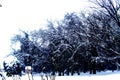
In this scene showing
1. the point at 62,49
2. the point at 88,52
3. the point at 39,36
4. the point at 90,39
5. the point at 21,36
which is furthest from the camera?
the point at 21,36

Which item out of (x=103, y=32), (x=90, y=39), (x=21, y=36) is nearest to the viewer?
(x=103, y=32)

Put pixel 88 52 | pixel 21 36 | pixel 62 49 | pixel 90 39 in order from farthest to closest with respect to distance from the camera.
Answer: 1. pixel 21 36
2. pixel 62 49
3. pixel 88 52
4. pixel 90 39

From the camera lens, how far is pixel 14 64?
79.2 metres

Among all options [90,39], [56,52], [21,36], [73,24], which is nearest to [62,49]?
[56,52]

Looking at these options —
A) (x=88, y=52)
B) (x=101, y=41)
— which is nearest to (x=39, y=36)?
(x=88, y=52)

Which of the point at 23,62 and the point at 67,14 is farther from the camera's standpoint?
the point at 23,62

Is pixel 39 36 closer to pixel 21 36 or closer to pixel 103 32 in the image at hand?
pixel 21 36

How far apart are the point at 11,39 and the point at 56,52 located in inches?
687

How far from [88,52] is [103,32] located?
11.1 m

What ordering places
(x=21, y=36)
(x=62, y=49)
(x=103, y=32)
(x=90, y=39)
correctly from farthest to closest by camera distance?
(x=21, y=36) < (x=62, y=49) < (x=90, y=39) < (x=103, y=32)

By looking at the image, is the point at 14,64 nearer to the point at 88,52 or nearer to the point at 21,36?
the point at 21,36

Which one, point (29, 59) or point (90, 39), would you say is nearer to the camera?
point (90, 39)

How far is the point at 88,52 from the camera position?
60.1 metres

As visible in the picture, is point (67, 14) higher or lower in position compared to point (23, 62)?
higher
